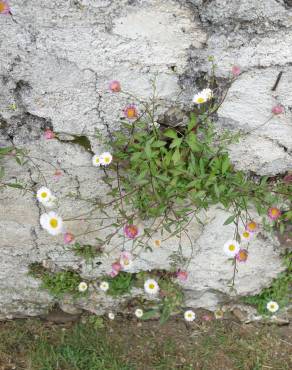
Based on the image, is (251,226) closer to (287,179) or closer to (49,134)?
(287,179)

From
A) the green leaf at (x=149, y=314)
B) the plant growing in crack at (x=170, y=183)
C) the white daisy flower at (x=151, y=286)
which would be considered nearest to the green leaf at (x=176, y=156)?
the plant growing in crack at (x=170, y=183)

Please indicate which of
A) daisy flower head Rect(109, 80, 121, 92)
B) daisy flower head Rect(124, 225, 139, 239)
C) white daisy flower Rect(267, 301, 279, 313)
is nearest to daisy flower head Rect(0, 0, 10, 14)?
daisy flower head Rect(109, 80, 121, 92)

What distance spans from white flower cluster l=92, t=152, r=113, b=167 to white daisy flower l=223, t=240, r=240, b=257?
0.67 m

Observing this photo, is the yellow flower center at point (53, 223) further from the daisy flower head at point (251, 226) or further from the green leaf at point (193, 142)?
the daisy flower head at point (251, 226)

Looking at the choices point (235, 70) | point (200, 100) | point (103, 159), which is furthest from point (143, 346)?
point (235, 70)

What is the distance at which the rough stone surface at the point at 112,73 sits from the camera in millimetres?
1385

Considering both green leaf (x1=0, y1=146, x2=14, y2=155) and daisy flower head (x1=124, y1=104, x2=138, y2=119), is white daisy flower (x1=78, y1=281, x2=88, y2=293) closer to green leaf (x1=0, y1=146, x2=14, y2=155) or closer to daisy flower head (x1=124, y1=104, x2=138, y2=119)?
green leaf (x1=0, y1=146, x2=14, y2=155)

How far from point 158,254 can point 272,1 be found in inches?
49.0

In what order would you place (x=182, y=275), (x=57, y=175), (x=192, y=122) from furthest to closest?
(x=182, y=275), (x=57, y=175), (x=192, y=122)

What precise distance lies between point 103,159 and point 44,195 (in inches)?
12.5

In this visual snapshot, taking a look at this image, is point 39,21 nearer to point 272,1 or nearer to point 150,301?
point 272,1

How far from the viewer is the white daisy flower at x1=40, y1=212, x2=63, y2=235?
5.92 ft

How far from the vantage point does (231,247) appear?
1.91 metres

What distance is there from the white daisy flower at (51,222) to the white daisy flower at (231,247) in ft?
2.45
